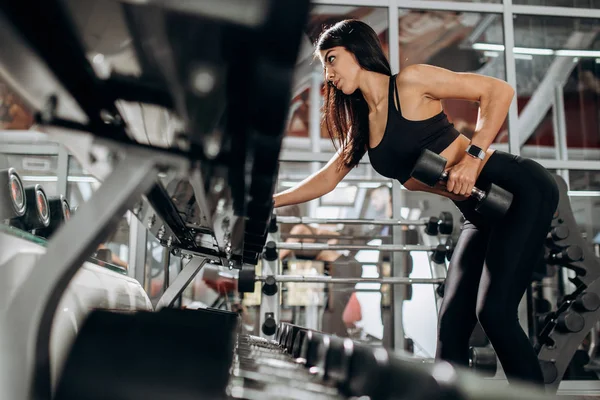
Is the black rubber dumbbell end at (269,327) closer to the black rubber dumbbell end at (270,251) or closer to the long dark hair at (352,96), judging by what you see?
the black rubber dumbbell end at (270,251)

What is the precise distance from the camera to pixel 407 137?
1646 mm

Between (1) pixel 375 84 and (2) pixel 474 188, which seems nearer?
(2) pixel 474 188

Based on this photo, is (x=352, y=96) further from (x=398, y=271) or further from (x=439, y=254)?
(x=398, y=271)

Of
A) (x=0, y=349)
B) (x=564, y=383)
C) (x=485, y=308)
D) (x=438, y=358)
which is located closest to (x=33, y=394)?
(x=0, y=349)

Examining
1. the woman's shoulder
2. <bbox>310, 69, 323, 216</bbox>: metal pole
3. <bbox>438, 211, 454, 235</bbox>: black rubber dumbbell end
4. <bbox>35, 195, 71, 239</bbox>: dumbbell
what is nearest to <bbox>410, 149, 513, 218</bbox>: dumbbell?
the woman's shoulder

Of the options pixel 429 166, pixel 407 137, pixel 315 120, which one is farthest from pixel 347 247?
pixel 429 166

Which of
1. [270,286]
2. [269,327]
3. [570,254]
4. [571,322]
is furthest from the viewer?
[270,286]

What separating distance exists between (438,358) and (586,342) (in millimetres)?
2309

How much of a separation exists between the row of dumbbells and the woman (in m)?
0.92

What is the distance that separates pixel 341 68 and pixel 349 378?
1267 millimetres

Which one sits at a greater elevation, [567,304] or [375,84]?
[375,84]

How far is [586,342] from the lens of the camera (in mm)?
3498

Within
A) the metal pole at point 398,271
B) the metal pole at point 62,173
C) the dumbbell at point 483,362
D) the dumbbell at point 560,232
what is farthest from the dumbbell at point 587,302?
the metal pole at point 62,173

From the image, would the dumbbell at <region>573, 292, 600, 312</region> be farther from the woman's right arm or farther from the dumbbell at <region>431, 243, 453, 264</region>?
the woman's right arm
